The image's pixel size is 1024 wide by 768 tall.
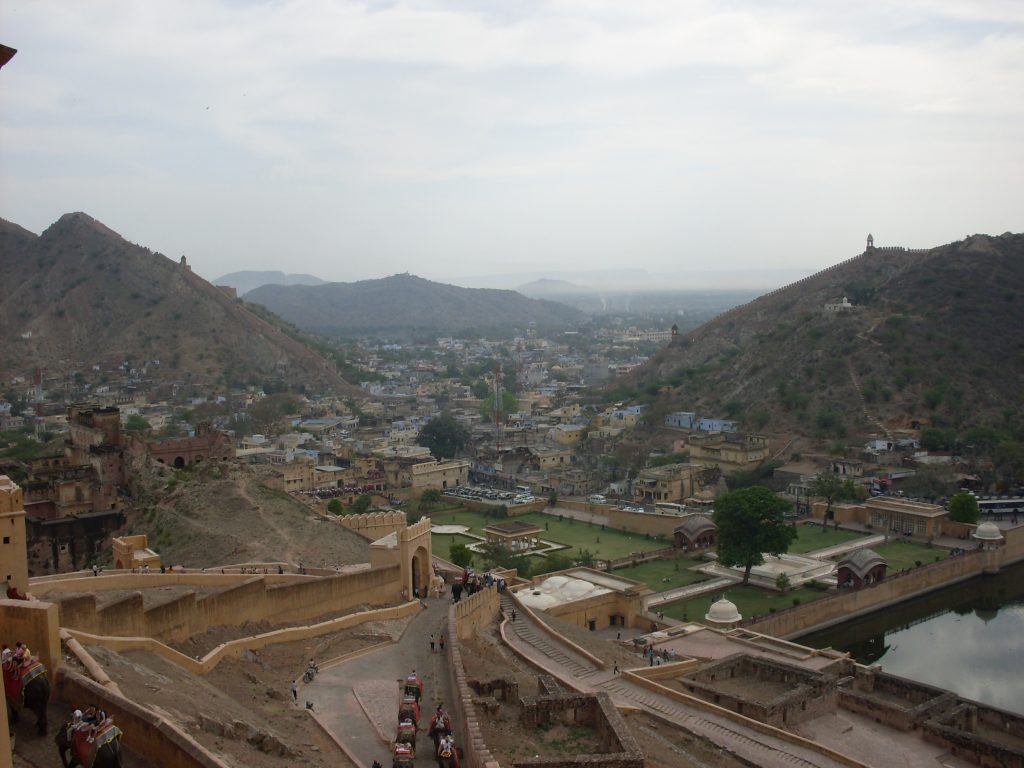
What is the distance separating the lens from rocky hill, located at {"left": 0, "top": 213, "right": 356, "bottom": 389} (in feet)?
300

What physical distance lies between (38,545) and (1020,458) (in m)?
41.3

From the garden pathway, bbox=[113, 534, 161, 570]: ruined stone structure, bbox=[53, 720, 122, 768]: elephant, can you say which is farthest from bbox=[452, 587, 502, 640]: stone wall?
the garden pathway

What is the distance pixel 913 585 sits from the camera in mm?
34562

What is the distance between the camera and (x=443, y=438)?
2389 inches

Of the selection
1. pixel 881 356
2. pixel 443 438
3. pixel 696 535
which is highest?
pixel 881 356

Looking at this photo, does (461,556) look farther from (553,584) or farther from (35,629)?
(35,629)

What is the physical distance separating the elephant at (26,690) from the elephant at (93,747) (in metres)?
0.67

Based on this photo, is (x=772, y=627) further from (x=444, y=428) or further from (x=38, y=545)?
(x=444, y=428)

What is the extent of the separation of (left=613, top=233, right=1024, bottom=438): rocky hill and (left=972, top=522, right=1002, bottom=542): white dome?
65.7 ft

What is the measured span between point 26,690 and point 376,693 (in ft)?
22.5

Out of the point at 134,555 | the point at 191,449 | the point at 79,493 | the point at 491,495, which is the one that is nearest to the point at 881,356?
the point at 491,495

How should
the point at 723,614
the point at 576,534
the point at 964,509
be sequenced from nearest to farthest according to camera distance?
the point at 723,614 < the point at 964,509 < the point at 576,534

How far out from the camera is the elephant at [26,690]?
8.90 m

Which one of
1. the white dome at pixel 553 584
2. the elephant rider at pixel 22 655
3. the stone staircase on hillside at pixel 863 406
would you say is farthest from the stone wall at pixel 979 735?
the stone staircase on hillside at pixel 863 406
